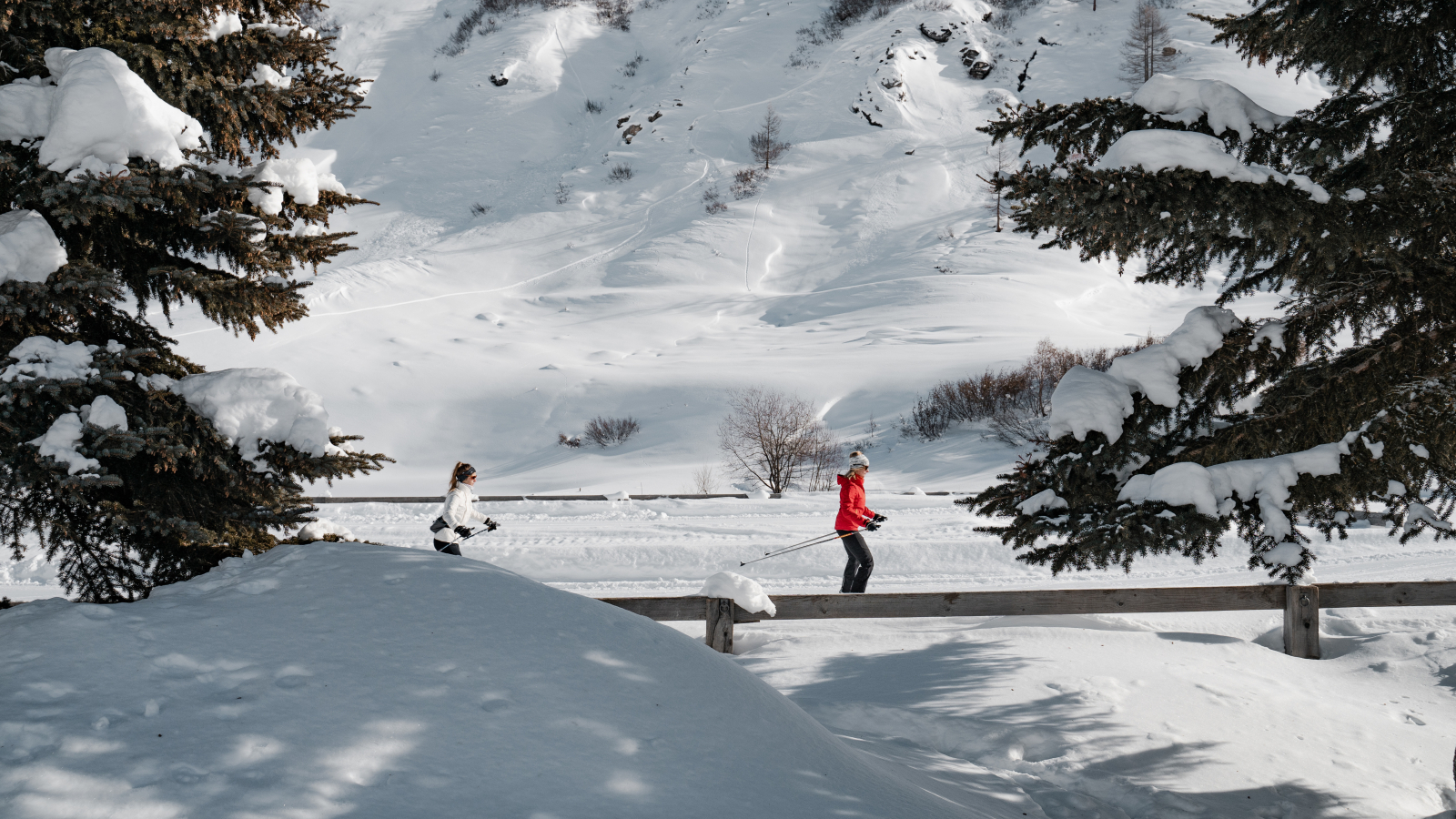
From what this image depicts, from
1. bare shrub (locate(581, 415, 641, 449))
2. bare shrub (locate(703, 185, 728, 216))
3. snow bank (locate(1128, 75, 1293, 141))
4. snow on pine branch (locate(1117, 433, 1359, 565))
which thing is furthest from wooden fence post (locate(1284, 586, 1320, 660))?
bare shrub (locate(703, 185, 728, 216))

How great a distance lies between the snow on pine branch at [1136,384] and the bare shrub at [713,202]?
4578 cm

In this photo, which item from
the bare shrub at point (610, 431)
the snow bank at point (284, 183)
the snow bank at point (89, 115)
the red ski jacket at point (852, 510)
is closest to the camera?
the snow bank at point (89, 115)

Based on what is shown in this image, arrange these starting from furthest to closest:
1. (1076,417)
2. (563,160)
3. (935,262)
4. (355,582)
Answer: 1. (563,160)
2. (935,262)
3. (1076,417)
4. (355,582)

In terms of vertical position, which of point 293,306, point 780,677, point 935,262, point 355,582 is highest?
point 935,262

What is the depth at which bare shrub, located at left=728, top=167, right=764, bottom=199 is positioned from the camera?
167 feet

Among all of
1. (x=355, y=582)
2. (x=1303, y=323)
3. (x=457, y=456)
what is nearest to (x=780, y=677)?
(x=355, y=582)

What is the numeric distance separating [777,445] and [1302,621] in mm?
13926

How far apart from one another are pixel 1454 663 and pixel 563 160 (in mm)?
57149

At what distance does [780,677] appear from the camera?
6.25 meters

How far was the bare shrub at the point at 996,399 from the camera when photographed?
928 inches

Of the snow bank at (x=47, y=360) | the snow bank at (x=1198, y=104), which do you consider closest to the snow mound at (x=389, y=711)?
the snow bank at (x=47, y=360)

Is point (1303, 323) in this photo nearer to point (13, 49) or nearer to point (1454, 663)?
point (1454, 663)

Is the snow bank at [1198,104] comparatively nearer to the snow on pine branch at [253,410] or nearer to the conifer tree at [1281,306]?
the conifer tree at [1281,306]

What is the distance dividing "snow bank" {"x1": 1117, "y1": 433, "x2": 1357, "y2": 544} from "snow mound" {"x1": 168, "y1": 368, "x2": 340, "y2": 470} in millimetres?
4246
